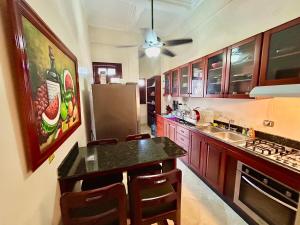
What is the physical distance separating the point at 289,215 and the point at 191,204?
3.41 feet

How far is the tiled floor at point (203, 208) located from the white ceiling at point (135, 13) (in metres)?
3.44

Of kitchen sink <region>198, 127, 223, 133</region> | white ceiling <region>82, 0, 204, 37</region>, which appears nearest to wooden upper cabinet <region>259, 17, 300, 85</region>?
kitchen sink <region>198, 127, 223, 133</region>

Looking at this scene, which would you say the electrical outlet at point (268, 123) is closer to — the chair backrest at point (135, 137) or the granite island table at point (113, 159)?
the granite island table at point (113, 159)

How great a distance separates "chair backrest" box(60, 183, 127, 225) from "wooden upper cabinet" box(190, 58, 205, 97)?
2.28 metres

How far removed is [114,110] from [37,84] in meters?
1.84

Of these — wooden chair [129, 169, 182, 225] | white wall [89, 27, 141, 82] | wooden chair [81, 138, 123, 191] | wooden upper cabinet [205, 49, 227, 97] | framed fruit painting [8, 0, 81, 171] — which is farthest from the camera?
white wall [89, 27, 141, 82]

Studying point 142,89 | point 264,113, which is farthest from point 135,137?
point 142,89

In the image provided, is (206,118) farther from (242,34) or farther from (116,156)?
(116,156)

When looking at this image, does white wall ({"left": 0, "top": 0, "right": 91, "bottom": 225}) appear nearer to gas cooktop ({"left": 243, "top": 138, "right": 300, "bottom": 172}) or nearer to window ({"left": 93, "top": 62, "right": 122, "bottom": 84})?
gas cooktop ({"left": 243, "top": 138, "right": 300, "bottom": 172})

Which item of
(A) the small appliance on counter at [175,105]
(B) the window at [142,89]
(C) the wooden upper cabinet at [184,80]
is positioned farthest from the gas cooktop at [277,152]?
(B) the window at [142,89]

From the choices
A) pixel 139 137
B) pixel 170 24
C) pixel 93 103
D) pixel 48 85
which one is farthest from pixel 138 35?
pixel 48 85

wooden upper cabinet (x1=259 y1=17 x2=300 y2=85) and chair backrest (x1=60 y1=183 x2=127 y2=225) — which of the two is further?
wooden upper cabinet (x1=259 y1=17 x2=300 y2=85)

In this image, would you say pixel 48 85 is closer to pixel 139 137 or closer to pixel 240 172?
pixel 139 137

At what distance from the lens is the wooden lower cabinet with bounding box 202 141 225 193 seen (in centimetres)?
Result: 198
